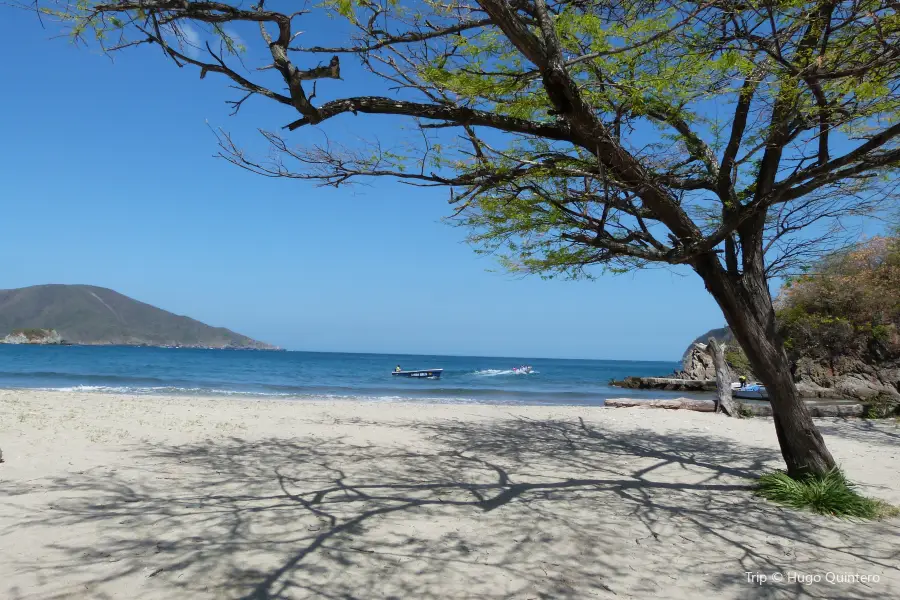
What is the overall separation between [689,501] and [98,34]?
7151 millimetres

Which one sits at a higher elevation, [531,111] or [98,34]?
[531,111]

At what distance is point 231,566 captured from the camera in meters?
3.65

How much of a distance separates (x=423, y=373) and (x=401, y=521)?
40.6 meters

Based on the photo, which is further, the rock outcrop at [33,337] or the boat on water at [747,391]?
the rock outcrop at [33,337]

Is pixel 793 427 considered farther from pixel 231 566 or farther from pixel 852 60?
pixel 231 566

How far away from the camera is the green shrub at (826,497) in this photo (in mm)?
5496

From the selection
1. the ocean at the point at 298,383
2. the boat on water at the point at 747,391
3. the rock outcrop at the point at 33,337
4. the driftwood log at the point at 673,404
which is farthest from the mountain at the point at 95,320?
the driftwood log at the point at 673,404

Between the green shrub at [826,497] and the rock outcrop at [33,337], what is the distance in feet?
543

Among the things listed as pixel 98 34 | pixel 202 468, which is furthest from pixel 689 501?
pixel 98 34

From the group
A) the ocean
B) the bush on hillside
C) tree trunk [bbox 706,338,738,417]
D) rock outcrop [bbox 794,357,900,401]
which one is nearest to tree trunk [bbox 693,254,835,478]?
tree trunk [bbox 706,338,738,417]

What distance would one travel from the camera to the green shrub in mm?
5496

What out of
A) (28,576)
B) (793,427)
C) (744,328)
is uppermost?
(744,328)

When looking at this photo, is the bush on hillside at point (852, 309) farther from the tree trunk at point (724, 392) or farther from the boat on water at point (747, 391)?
the tree trunk at point (724, 392)

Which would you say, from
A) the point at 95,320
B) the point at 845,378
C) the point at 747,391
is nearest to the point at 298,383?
the point at 747,391
